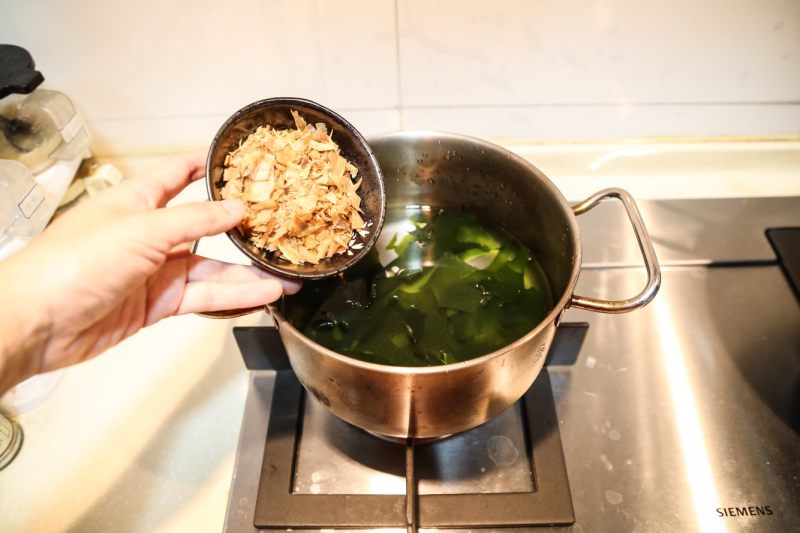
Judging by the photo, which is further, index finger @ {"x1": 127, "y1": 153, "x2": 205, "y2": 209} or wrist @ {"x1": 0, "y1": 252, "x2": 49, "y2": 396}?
index finger @ {"x1": 127, "y1": 153, "x2": 205, "y2": 209}

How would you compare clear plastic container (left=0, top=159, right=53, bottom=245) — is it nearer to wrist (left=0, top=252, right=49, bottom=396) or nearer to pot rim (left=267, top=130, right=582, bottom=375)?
wrist (left=0, top=252, right=49, bottom=396)

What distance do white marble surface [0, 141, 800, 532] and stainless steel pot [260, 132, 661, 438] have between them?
0.24 meters

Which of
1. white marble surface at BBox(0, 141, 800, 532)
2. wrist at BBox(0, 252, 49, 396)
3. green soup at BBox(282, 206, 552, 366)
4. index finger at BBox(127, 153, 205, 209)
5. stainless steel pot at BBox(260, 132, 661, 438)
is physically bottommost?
white marble surface at BBox(0, 141, 800, 532)

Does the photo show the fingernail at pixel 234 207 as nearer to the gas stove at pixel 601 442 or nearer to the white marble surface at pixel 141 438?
the gas stove at pixel 601 442

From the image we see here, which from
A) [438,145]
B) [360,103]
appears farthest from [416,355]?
[360,103]

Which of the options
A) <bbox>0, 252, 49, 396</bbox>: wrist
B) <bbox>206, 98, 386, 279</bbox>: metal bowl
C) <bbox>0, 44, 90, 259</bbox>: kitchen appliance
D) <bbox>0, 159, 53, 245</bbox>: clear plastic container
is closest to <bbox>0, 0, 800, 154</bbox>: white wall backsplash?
<bbox>0, 44, 90, 259</bbox>: kitchen appliance

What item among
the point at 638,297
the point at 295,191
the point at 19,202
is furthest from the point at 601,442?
the point at 19,202

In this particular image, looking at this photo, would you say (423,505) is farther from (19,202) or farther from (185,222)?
(19,202)

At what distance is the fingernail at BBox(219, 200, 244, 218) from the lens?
1.94ft

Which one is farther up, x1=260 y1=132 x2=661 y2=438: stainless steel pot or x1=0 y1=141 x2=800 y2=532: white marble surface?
x1=260 y1=132 x2=661 y2=438: stainless steel pot

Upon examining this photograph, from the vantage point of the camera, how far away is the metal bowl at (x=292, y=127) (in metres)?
0.62

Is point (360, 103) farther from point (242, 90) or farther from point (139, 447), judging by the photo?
point (139, 447)

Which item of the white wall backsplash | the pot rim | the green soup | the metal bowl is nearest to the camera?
the pot rim

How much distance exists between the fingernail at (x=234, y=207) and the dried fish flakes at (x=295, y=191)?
1.4 inches
